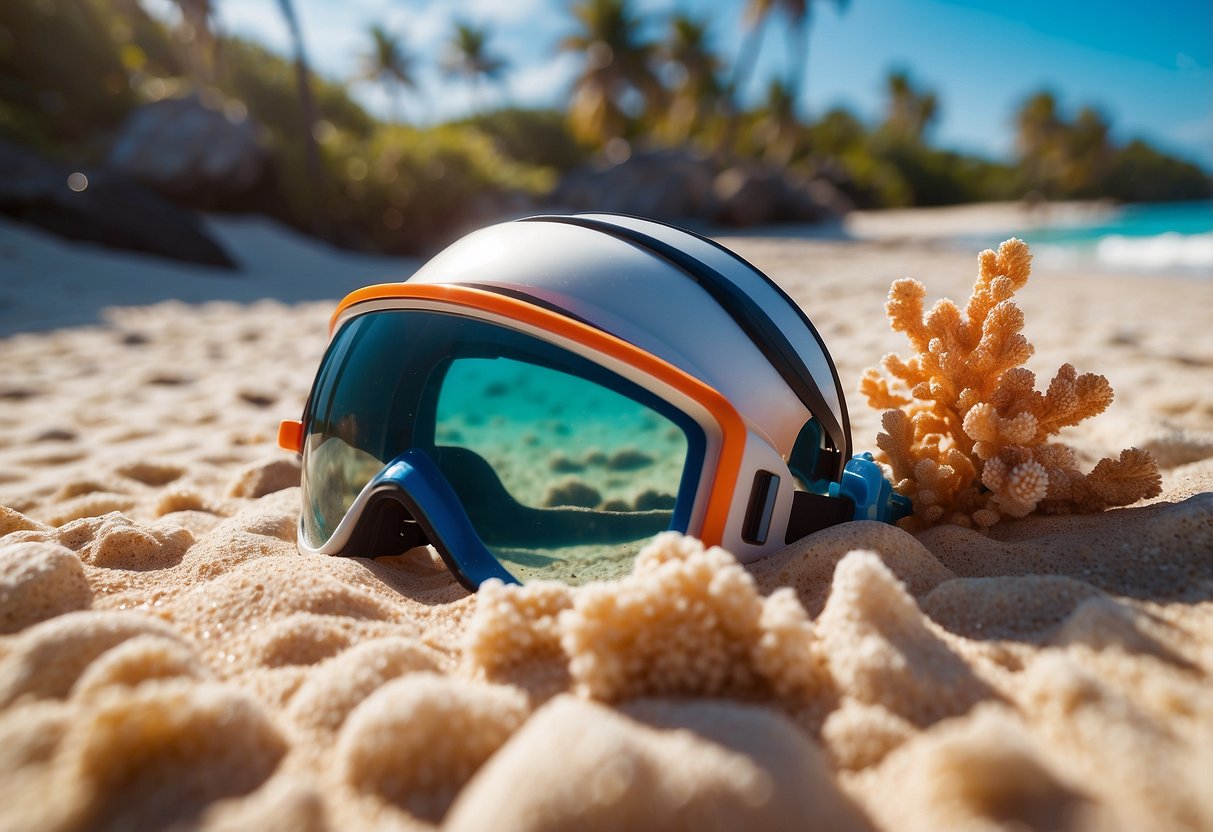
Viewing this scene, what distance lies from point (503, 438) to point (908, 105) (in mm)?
62235

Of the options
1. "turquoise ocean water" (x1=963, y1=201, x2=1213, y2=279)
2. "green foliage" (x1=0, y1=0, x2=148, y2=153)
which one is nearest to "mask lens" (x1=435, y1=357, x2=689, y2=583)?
"turquoise ocean water" (x1=963, y1=201, x2=1213, y2=279)

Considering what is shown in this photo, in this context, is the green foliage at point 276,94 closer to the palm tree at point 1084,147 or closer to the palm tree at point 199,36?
the palm tree at point 199,36

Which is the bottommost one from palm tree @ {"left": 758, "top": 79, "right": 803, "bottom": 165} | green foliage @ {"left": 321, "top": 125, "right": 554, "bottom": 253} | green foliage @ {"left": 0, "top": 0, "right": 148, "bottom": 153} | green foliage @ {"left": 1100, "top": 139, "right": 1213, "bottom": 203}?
green foliage @ {"left": 321, "top": 125, "right": 554, "bottom": 253}

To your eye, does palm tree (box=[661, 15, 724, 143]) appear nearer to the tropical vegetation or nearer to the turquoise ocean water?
the tropical vegetation

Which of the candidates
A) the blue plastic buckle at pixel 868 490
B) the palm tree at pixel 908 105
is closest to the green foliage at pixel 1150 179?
the palm tree at pixel 908 105

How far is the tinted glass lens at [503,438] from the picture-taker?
62.1 inches

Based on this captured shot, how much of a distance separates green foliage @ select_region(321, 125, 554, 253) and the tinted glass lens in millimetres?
14139

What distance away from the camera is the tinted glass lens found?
1576 mm

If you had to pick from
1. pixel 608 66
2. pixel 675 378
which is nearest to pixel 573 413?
pixel 675 378

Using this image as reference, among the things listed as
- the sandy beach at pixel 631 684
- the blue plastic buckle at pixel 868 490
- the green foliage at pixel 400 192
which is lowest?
the sandy beach at pixel 631 684

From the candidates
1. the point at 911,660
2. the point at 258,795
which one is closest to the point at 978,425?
the point at 911,660

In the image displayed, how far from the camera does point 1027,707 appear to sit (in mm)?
966

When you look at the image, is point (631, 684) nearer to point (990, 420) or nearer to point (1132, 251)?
point (990, 420)

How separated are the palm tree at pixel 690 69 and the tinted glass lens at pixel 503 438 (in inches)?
1275
